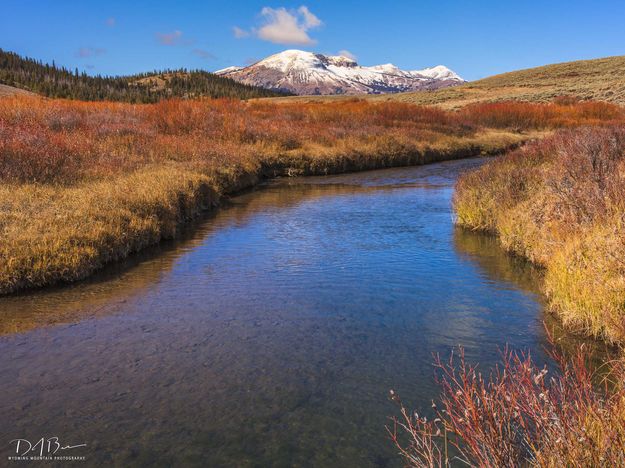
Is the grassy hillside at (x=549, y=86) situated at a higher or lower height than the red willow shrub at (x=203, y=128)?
higher

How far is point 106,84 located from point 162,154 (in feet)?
202

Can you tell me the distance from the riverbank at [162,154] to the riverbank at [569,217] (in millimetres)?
8467

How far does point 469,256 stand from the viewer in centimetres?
1216

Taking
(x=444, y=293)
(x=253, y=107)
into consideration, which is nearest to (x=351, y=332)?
(x=444, y=293)

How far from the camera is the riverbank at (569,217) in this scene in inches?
291

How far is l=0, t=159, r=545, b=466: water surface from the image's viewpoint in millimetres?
5266

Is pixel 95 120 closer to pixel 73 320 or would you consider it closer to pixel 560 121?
pixel 73 320

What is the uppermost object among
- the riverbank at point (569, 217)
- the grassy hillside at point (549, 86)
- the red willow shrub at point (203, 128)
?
the grassy hillside at point (549, 86)

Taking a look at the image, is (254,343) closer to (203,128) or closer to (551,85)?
(203,128)

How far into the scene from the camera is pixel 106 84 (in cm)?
7512

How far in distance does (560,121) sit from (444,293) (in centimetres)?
4043
